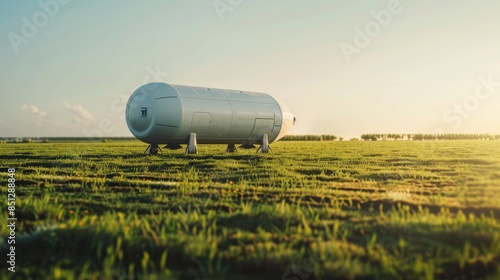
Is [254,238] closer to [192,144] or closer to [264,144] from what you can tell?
[192,144]

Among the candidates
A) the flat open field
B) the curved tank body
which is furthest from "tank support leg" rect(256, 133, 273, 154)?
the flat open field

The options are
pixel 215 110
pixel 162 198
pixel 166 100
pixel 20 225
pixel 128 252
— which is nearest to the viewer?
pixel 128 252

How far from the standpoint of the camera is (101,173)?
1292cm

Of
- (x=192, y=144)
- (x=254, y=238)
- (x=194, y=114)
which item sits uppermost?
(x=194, y=114)

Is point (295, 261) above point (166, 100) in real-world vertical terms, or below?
below

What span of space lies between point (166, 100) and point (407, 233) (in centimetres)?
1511

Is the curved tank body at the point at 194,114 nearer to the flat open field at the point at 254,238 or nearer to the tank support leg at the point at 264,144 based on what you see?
the tank support leg at the point at 264,144

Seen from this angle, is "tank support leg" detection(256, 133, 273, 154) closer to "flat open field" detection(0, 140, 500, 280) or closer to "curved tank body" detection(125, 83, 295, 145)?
"curved tank body" detection(125, 83, 295, 145)

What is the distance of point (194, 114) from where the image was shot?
20.0 meters

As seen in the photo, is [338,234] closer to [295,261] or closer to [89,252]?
[295,261]

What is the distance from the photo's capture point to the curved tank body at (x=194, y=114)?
64.0 feet

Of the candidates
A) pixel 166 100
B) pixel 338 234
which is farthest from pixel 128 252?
pixel 166 100

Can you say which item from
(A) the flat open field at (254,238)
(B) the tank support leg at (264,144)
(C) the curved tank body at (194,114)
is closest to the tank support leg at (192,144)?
(C) the curved tank body at (194,114)

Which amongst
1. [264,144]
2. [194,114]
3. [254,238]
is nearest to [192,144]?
[194,114]
